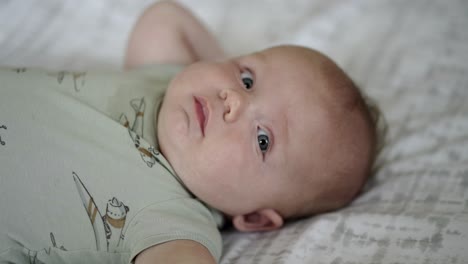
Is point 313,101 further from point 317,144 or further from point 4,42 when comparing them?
point 4,42

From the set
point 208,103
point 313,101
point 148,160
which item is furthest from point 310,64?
point 148,160

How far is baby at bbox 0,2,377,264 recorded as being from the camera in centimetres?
96

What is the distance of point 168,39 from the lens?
4.63ft

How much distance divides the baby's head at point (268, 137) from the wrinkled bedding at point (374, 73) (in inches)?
3.2

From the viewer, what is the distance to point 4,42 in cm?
139

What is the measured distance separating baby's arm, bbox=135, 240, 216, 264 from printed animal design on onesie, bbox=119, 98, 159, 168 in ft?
0.60

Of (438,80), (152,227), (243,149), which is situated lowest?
(152,227)

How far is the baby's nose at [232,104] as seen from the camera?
3.39ft

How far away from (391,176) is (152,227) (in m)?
0.55

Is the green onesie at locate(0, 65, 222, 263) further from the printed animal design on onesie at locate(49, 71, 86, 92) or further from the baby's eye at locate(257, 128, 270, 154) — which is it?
the baby's eye at locate(257, 128, 270, 154)

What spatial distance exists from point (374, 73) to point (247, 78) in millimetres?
475

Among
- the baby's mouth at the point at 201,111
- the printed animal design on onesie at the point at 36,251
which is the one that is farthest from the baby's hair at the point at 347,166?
the printed animal design on onesie at the point at 36,251

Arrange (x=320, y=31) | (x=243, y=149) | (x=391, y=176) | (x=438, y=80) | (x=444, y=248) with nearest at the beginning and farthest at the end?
1. (x=444, y=248)
2. (x=243, y=149)
3. (x=391, y=176)
4. (x=438, y=80)
5. (x=320, y=31)

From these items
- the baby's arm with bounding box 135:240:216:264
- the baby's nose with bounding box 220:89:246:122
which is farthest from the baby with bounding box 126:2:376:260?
the baby's arm with bounding box 135:240:216:264
